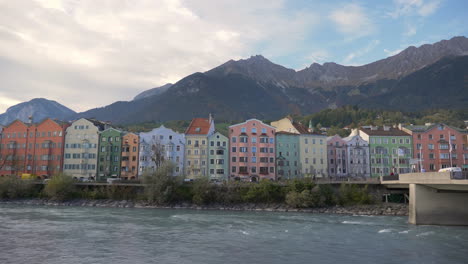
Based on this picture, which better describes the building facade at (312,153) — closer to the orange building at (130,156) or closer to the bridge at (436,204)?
the orange building at (130,156)

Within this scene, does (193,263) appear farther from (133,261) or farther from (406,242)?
(406,242)

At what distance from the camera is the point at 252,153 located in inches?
3546

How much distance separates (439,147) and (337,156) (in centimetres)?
2500

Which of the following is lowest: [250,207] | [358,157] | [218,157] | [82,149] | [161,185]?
[250,207]

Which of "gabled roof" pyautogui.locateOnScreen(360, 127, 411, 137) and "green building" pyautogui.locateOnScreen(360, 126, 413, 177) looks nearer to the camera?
Result: "green building" pyautogui.locateOnScreen(360, 126, 413, 177)

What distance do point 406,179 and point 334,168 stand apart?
4717cm

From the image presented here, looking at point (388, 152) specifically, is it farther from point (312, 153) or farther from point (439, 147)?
point (312, 153)

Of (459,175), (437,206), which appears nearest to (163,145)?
(437,206)

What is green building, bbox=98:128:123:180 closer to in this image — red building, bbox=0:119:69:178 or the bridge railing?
red building, bbox=0:119:69:178

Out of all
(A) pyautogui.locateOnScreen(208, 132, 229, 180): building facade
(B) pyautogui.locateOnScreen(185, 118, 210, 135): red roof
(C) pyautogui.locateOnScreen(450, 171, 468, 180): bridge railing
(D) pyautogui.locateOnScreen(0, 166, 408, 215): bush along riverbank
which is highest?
(B) pyautogui.locateOnScreen(185, 118, 210, 135): red roof

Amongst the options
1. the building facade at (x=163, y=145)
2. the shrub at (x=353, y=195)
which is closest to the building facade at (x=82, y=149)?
the building facade at (x=163, y=145)

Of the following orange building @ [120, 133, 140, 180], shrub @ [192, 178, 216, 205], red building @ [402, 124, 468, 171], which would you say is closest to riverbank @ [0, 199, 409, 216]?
shrub @ [192, 178, 216, 205]

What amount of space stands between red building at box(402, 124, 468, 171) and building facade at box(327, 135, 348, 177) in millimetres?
16895

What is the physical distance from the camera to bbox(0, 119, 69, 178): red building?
9612cm
